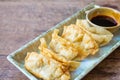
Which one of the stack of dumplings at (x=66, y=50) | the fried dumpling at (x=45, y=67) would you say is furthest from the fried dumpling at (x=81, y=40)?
the fried dumpling at (x=45, y=67)

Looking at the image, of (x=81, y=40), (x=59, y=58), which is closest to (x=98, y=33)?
(x=81, y=40)

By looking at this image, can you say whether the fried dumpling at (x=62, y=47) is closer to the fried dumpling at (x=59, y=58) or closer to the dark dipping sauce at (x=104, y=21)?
the fried dumpling at (x=59, y=58)

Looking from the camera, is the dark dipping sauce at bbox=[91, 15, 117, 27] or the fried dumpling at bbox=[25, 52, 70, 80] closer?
the fried dumpling at bbox=[25, 52, 70, 80]

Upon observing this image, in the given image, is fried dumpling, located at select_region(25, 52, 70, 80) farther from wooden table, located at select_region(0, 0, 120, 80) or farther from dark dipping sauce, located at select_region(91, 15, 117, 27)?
dark dipping sauce, located at select_region(91, 15, 117, 27)

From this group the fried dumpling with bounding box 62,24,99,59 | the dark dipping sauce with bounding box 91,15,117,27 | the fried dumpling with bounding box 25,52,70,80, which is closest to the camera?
the fried dumpling with bounding box 25,52,70,80

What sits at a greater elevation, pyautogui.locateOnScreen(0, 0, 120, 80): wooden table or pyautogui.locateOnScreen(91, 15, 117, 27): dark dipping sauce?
pyautogui.locateOnScreen(91, 15, 117, 27): dark dipping sauce

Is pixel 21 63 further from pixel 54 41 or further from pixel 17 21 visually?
pixel 17 21

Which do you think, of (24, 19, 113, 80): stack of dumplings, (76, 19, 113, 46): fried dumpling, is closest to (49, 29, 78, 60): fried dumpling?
(24, 19, 113, 80): stack of dumplings
